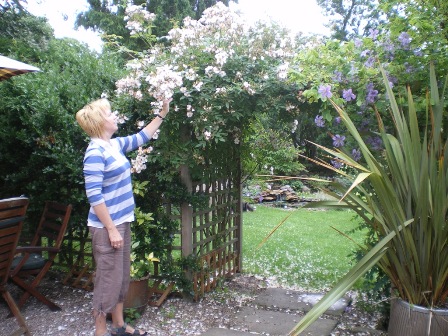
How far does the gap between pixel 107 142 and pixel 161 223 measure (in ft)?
3.75

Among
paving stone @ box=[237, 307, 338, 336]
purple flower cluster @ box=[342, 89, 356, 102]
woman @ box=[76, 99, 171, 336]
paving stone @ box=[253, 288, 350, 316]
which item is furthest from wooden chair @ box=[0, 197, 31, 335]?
purple flower cluster @ box=[342, 89, 356, 102]

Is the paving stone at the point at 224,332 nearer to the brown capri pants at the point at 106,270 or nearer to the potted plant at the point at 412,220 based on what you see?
the brown capri pants at the point at 106,270

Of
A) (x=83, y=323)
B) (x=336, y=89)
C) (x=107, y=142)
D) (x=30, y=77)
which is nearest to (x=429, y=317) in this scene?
(x=336, y=89)

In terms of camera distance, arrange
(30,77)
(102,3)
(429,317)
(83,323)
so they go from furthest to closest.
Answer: (102,3)
(30,77)
(83,323)
(429,317)

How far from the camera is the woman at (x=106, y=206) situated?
2447 millimetres

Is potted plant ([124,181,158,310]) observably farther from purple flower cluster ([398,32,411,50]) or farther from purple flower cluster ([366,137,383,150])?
purple flower cluster ([398,32,411,50])

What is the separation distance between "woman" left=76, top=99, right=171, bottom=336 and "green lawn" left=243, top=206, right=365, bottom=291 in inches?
34.3

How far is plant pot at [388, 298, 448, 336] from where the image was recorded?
6.82 feet

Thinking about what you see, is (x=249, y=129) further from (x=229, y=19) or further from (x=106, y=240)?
(x=106, y=240)

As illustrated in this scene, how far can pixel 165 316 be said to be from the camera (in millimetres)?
3270

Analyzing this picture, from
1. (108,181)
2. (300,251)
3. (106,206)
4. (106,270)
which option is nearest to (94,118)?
(108,181)

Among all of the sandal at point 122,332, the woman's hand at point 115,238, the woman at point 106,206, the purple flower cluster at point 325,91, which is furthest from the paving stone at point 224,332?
the purple flower cluster at point 325,91

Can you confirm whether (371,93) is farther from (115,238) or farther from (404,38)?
(115,238)

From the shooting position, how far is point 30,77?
3.89 m
